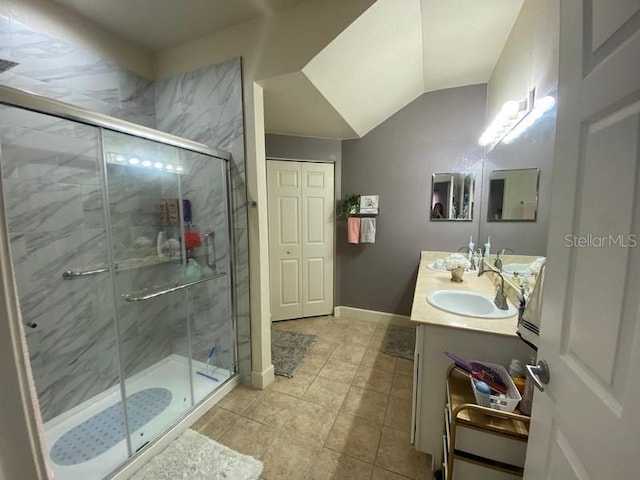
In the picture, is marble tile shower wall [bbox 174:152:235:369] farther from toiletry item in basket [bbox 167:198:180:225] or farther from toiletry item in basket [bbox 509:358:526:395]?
toiletry item in basket [bbox 509:358:526:395]

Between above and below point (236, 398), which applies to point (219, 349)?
above

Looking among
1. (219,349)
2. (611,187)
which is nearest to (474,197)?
(611,187)

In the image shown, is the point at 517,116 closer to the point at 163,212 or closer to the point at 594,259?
the point at 594,259

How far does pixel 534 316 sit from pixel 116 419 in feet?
8.06

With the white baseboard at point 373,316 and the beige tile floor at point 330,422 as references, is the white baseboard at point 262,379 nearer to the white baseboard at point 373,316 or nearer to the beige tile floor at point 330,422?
the beige tile floor at point 330,422

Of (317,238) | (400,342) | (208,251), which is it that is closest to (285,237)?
(317,238)

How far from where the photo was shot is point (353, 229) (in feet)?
10.2

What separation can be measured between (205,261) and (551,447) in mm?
2147

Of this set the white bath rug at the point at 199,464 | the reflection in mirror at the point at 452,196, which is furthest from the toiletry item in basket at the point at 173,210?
the reflection in mirror at the point at 452,196

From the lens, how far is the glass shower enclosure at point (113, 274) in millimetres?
1468

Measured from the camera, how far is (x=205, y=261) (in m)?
2.08

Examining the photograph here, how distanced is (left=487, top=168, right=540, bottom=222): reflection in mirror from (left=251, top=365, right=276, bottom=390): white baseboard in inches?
82.9

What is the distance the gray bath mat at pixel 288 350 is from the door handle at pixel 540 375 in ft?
5.91

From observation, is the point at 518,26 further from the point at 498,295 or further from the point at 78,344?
the point at 78,344
